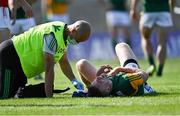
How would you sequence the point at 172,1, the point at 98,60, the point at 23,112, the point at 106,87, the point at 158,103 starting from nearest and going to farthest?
the point at 23,112 < the point at 158,103 < the point at 106,87 < the point at 172,1 < the point at 98,60

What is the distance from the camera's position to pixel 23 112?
425 inches

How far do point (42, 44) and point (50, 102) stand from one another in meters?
0.91

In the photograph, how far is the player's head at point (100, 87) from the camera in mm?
12219

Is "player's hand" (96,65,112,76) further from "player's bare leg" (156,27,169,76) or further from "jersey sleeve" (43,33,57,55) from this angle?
"player's bare leg" (156,27,169,76)

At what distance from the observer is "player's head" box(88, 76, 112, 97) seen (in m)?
12.2

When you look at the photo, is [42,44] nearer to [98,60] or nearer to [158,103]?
[158,103]

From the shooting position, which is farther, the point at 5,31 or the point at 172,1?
the point at 172,1

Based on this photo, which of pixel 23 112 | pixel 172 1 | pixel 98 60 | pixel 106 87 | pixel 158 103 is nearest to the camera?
pixel 23 112

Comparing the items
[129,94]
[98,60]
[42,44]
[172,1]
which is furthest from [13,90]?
[98,60]

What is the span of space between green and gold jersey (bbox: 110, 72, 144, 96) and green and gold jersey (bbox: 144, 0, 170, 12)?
768 cm

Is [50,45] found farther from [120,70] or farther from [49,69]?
[120,70]

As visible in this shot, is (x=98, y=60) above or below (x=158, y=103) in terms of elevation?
below

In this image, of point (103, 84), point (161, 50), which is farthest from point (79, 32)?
point (161, 50)

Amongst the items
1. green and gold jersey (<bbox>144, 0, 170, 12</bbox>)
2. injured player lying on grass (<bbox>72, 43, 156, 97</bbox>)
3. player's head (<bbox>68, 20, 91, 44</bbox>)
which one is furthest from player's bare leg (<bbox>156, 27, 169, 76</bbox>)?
player's head (<bbox>68, 20, 91, 44</bbox>)
